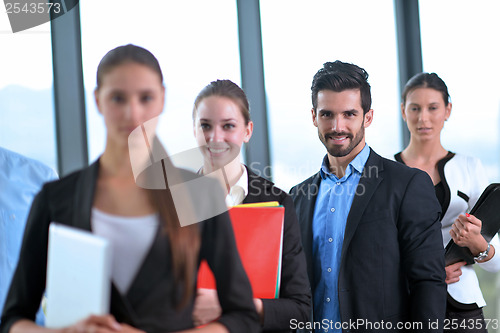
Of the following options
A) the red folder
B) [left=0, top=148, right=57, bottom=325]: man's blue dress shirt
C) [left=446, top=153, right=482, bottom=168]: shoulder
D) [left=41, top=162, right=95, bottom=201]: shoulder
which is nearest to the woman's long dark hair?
[left=41, top=162, right=95, bottom=201]: shoulder

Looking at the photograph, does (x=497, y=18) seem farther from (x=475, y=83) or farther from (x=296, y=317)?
(x=296, y=317)

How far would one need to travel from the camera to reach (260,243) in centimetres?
105

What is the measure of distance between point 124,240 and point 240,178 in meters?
0.48

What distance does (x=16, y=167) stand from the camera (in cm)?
109

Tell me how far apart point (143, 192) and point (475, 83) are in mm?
2717

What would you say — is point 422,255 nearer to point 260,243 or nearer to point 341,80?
point 341,80

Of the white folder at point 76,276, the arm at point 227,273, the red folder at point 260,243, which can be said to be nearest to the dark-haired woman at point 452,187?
the red folder at point 260,243

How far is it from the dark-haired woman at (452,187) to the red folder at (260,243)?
1.04m

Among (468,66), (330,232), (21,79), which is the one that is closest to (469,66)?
(468,66)

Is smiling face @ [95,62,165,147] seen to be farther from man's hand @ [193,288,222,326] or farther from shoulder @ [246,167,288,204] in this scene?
shoulder @ [246,167,288,204]

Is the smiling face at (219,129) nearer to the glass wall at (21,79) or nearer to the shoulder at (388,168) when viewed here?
the glass wall at (21,79)

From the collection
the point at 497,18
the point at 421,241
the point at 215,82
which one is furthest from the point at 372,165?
the point at 497,18

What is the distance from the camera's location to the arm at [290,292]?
3.53ft

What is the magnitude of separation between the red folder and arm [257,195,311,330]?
0.12ft
